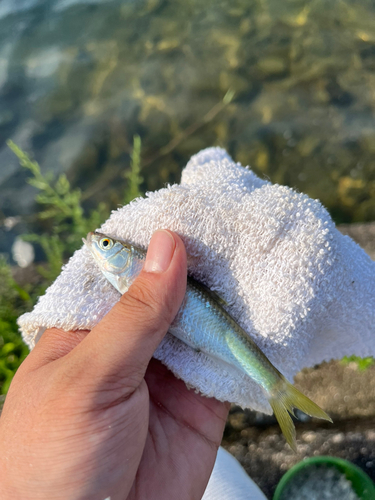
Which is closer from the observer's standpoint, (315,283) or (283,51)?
(315,283)

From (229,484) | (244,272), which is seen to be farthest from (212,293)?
(229,484)

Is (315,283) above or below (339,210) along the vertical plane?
above

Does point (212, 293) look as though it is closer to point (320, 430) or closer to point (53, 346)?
point (53, 346)

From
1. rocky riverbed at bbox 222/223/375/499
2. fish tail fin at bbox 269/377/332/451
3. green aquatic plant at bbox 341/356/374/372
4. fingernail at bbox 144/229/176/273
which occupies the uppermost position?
fingernail at bbox 144/229/176/273

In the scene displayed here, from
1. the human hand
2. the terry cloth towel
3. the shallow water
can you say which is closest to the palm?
the human hand

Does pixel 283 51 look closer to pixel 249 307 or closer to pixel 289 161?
pixel 289 161

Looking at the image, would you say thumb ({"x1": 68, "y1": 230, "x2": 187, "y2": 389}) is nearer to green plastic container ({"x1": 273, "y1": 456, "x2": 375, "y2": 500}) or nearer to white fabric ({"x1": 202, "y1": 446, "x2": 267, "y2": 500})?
white fabric ({"x1": 202, "y1": 446, "x2": 267, "y2": 500})

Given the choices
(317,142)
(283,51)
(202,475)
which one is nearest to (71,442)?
(202,475)
